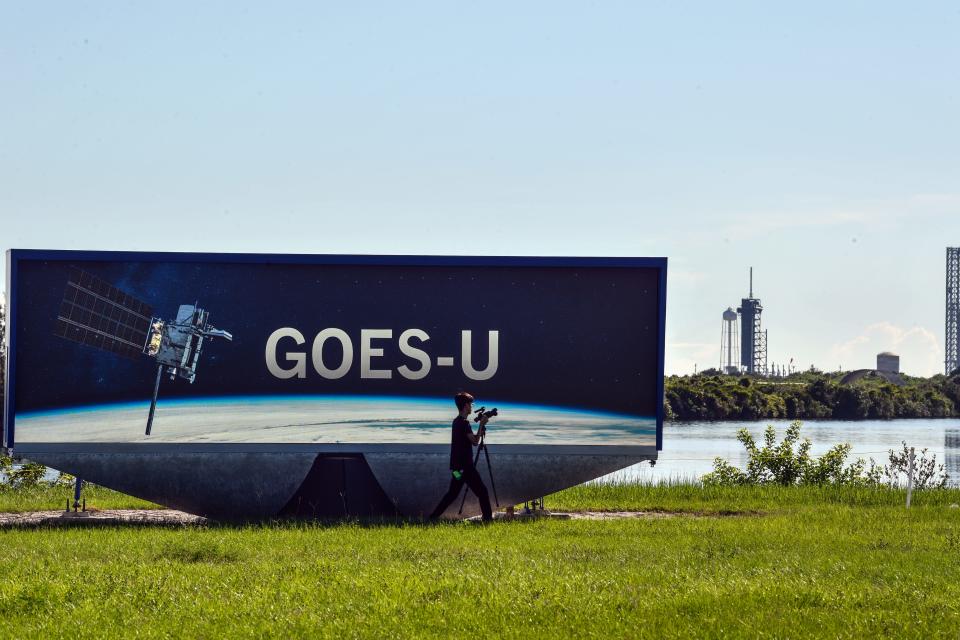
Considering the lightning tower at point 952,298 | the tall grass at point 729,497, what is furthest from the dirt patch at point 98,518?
the lightning tower at point 952,298

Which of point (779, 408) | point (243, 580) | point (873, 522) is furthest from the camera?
point (779, 408)

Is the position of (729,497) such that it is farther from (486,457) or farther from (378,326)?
(378,326)

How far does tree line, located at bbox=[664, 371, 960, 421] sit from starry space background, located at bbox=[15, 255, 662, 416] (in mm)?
42690

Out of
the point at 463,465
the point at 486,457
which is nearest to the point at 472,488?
the point at 463,465

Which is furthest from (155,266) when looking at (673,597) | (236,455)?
(673,597)

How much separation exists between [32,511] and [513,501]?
717 centimetres

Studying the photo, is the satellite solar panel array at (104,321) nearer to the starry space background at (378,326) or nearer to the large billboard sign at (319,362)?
the large billboard sign at (319,362)

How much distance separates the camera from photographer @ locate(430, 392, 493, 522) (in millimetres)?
15375

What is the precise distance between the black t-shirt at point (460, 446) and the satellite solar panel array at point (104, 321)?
4341 mm

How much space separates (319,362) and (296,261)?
1382 mm

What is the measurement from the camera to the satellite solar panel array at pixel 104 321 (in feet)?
52.9

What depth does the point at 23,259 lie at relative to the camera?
52.9 feet

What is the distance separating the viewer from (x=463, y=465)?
15.4 metres

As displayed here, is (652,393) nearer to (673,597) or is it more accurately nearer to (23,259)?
(673,597)
